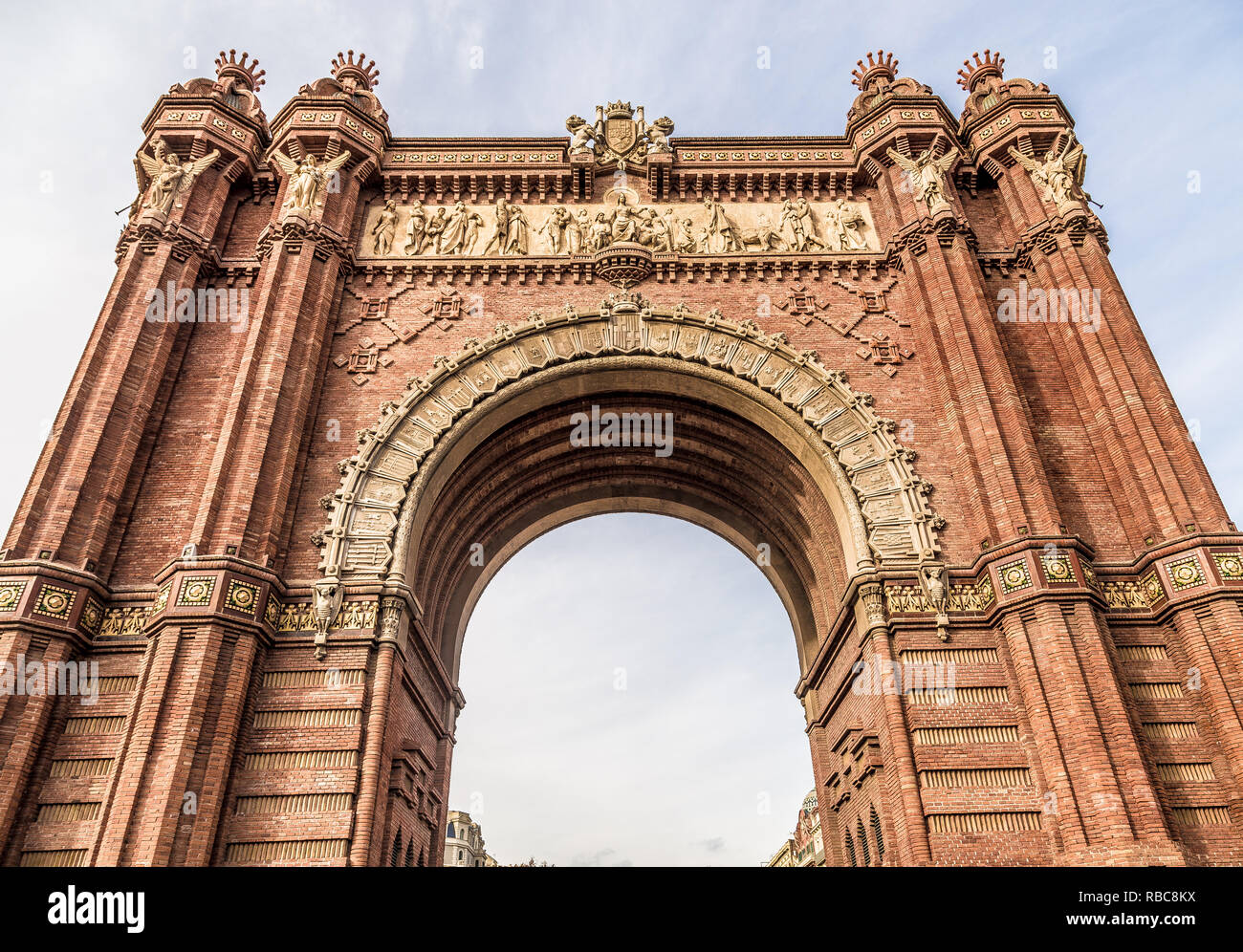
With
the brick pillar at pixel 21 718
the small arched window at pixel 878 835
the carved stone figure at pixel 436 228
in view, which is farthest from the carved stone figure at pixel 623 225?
the brick pillar at pixel 21 718

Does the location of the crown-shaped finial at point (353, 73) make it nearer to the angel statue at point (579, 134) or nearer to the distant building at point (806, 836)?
the angel statue at point (579, 134)

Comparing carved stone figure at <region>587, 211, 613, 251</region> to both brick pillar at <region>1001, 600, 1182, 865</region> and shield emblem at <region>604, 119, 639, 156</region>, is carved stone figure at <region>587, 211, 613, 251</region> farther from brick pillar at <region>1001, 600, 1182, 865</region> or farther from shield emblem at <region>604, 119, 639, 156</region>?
brick pillar at <region>1001, 600, 1182, 865</region>

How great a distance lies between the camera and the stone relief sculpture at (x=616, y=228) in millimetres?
19125

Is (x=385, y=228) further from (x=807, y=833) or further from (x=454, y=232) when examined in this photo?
(x=807, y=833)

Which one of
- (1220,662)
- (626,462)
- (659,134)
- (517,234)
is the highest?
(659,134)

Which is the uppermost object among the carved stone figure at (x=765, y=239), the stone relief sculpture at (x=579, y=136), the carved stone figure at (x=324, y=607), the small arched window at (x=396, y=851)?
the stone relief sculpture at (x=579, y=136)

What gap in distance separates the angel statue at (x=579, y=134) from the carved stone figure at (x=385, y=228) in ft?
14.9

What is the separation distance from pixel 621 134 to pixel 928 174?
7.37 m

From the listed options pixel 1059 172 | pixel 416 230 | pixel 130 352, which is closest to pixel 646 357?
pixel 416 230

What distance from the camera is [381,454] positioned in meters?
16.1

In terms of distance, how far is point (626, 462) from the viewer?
21.0 metres
